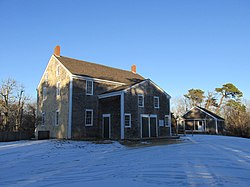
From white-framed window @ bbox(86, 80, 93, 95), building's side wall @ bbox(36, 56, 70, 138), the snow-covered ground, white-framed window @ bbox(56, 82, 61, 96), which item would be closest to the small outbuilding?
white-framed window @ bbox(86, 80, 93, 95)

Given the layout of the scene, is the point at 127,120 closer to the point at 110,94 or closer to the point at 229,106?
the point at 110,94

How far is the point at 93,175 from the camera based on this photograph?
7.46 metres

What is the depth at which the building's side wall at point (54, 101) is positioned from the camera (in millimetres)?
22000

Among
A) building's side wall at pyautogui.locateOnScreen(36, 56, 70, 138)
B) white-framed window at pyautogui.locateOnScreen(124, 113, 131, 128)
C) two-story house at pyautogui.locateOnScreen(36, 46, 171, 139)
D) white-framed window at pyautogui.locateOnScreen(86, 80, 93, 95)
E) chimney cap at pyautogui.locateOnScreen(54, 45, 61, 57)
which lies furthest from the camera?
chimney cap at pyautogui.locateOnScreen(54, 45, 61, 57)

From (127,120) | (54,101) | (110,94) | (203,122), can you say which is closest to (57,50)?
(54,101)

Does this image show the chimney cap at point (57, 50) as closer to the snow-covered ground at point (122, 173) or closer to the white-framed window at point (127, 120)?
the white-framed window at point (127, 120)

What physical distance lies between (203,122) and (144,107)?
19871 mm

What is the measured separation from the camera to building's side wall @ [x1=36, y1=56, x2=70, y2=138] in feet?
72.2

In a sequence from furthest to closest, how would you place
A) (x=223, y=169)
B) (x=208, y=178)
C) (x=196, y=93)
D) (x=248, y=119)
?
(x=196, y=93)
(x=248, y=119)
(x=223, y=169)
(x=208, y=178)

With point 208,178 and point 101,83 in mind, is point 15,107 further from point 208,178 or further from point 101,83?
point 208,178

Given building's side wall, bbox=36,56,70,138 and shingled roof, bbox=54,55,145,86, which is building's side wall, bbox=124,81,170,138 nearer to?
shingled roof, bbox=54,55,145,86

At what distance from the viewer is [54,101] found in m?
24.2

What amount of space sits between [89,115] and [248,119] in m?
21.4

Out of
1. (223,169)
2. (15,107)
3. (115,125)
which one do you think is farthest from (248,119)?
(15,107)
